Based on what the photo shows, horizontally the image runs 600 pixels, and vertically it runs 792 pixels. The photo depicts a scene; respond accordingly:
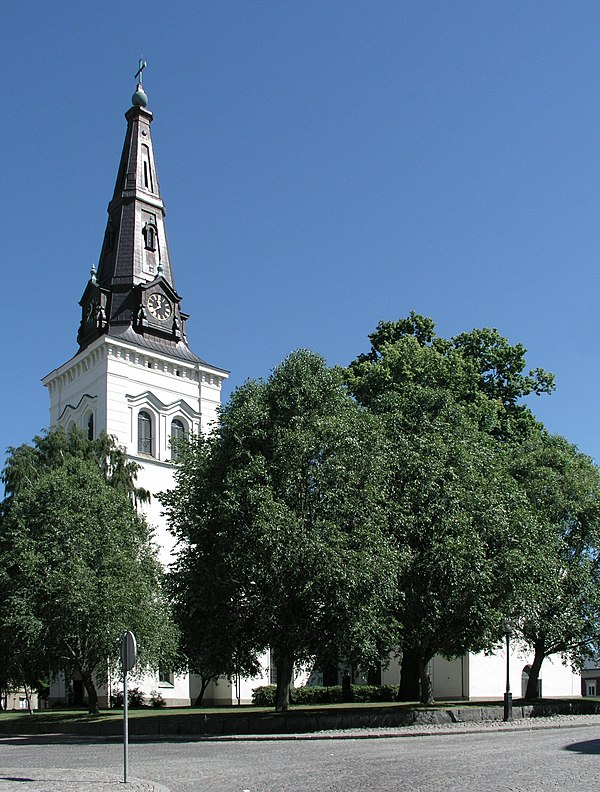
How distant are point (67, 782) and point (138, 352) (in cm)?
4228

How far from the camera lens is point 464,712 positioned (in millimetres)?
27500

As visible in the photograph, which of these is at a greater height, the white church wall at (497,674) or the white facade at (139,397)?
the white facade at (139,397)

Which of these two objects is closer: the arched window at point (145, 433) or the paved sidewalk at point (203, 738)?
the paved sidewalk at point (203, 738)

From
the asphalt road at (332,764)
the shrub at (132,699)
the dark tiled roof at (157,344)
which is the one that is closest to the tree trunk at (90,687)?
the shrub at (132,699)

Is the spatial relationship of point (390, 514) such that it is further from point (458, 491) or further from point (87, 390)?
point (87, 390)

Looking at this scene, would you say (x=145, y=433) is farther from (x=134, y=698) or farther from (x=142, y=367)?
(x=134, y=698)

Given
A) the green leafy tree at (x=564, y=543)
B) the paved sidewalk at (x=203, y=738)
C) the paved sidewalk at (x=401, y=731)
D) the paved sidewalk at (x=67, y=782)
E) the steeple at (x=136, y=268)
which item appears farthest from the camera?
the steeple at (x=136, y=268)

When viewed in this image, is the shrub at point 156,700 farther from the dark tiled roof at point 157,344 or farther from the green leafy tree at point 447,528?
the dark tiled roof at point 157,344

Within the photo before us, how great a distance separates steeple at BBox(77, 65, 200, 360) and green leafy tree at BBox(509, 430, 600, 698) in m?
27.5

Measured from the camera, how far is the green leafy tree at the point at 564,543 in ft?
111

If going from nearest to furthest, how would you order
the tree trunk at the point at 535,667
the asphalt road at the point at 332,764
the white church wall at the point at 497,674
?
the asphalt road at the point at 332,764 → the tree trunk at the point at 535,667 → the white church wall at the point at 497,674

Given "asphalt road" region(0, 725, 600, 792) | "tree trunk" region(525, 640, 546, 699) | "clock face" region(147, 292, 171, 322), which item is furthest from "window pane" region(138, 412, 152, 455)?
"asphalt road" region(0, 725, 600, 792)

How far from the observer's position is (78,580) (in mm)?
31141

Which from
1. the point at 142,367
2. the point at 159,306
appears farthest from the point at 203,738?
the point at 159,306
